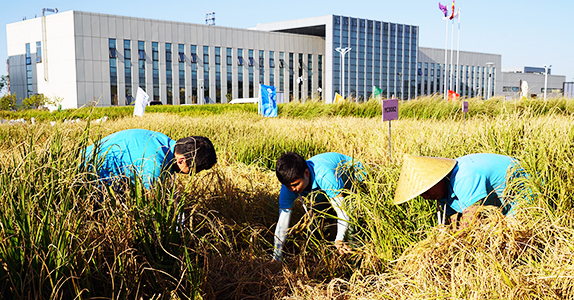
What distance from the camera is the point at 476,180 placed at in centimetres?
275

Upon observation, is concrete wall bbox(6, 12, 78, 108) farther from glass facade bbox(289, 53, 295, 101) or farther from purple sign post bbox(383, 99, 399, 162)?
purple sign post bbox(383, 99, 399, 162)

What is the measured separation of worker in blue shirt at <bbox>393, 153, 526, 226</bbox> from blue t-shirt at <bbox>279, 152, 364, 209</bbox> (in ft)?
1.47

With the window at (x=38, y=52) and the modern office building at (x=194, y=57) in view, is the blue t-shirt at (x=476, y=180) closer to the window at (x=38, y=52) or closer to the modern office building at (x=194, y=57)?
the modern office building at (x=194, y=57)

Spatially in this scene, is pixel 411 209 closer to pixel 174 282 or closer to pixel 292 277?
pixel 292 277

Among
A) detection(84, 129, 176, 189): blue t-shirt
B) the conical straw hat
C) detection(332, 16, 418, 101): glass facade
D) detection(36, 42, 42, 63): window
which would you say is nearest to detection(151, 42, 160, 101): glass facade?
detection(36, 42, 42, 63): window

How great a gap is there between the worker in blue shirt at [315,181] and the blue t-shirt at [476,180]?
645 mm

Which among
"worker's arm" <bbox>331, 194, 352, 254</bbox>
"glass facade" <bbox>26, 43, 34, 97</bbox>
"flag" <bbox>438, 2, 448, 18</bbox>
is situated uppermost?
"flag" <bbox>438, 2, 448, 18</bbox>

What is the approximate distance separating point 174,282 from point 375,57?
188 feet

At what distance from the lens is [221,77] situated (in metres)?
48.3

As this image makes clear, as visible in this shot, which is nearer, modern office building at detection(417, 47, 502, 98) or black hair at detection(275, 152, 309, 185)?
black hair at detection(275, 152, 309, 185)

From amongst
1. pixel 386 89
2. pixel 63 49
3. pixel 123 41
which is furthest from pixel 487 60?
pixel 63 49

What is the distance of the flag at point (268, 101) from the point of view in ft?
→ 42.7

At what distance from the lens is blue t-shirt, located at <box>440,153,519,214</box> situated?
A: 2756 mm

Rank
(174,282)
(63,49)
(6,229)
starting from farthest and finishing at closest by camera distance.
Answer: (63,49) → (174,282) → (6,229)
